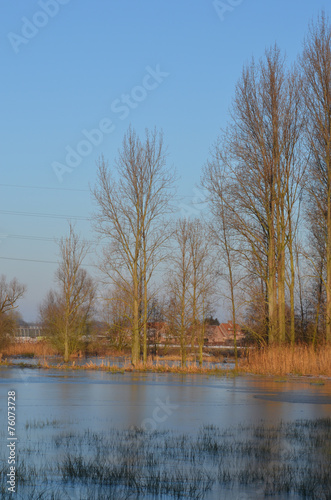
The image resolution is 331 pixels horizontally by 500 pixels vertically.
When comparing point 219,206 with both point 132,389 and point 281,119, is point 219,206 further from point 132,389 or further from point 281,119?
point 132,389

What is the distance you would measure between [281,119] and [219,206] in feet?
18.7

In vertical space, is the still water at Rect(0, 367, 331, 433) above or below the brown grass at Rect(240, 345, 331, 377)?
below

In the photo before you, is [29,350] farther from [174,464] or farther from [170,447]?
[174,464]

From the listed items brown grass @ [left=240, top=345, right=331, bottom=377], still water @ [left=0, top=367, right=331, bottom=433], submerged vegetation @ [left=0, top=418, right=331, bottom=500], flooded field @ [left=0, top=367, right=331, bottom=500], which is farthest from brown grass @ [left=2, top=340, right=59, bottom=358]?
submerged vegetation @ [left=0, top=418, right=331, bottom=500]

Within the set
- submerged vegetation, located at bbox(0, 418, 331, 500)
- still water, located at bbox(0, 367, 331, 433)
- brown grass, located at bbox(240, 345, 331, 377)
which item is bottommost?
submerged vegetation, located at bbox(0, 418, 331, 500)

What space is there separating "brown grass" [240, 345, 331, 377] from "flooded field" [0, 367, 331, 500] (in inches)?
415

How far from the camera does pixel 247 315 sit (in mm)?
41688

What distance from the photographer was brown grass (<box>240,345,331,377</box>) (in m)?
27.9

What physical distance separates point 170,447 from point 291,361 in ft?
67.1

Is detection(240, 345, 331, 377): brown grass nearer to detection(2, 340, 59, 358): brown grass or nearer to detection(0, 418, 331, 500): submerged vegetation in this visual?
detection(0, 418, 331, 500): submerged vegetation

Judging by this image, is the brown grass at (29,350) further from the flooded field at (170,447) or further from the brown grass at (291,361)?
the flooded field at (170,447)

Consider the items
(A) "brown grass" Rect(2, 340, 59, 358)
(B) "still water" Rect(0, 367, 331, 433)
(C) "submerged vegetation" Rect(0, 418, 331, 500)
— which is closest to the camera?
(C) "submerged vegetation" Rect(0, 418, 331, 500)

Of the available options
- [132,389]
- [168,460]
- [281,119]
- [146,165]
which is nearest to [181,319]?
[146,165]

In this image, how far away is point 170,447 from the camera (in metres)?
9.32
